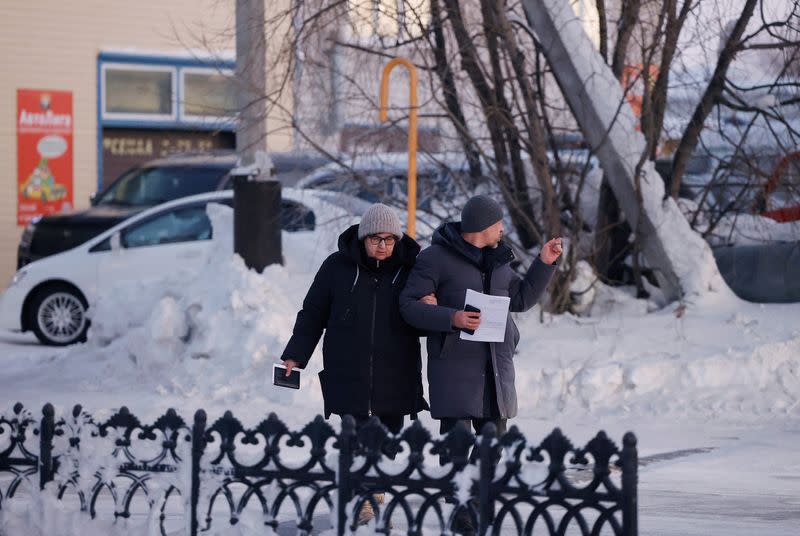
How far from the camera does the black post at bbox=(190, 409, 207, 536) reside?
5320 mm

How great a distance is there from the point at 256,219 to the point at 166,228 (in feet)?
9.53

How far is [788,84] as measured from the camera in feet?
38.1

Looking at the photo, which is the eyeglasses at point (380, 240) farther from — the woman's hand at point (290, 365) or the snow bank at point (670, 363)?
the snow bank at point (670, 363)

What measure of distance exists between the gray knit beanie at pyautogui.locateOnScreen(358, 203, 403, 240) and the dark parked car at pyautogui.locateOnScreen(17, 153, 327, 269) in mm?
9320

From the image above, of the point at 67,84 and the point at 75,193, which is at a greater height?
the point at 67,84

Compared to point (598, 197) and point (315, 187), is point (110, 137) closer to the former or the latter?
point (315, 187)

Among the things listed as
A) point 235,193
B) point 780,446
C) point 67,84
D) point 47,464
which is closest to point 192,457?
point 47,464

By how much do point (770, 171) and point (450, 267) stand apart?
21.9 ft

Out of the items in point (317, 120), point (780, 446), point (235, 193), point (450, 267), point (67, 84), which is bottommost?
point (780, 446)

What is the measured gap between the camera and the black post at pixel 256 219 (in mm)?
12031

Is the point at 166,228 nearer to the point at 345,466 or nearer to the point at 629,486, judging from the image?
the point at 345,466

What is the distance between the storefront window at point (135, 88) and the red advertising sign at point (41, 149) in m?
0.83

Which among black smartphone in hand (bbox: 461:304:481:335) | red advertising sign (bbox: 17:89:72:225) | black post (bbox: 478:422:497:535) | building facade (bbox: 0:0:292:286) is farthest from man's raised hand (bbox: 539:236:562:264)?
red advertising sign (bbox: 17:89:72:225)

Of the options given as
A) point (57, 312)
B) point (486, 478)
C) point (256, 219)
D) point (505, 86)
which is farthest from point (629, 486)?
point (57, 312)
